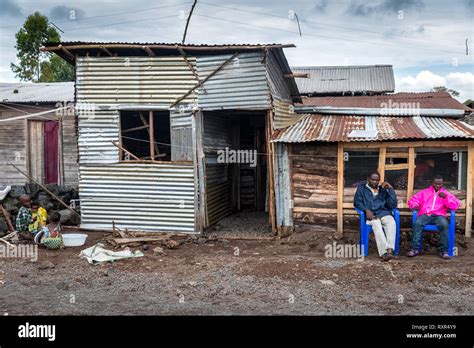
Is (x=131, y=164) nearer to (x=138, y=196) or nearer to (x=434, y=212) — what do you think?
(x=138, y=196)

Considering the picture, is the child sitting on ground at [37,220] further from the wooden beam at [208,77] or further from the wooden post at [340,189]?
the wooden post at [340,189]

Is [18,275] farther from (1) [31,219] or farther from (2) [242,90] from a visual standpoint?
(2) [242,90]

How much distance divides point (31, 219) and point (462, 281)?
8.76m

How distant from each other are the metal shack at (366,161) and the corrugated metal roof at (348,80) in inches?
398

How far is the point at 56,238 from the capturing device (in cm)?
985

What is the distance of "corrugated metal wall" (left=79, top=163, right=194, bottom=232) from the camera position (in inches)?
429

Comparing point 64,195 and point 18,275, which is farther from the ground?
point 64,195

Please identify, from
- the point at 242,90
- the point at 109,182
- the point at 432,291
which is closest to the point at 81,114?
the point at 109,182

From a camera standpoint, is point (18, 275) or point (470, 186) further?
point (470, 186)

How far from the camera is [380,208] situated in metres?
9.05

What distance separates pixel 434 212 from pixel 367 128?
2.60 m

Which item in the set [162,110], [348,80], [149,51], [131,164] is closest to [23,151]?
[131,164]
